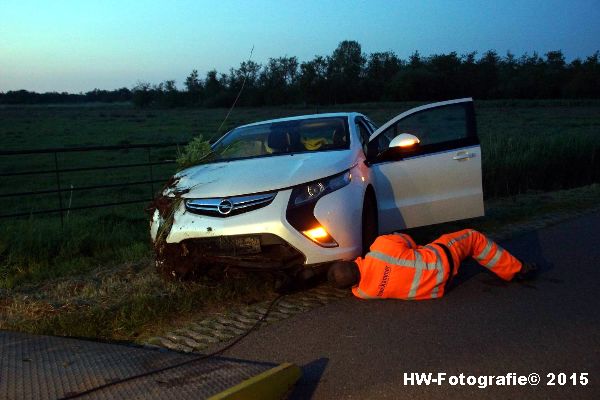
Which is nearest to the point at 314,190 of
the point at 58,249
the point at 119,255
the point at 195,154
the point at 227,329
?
the point at 227,329

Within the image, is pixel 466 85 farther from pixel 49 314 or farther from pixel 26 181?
pixel 49 314

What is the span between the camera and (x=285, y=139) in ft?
23.1

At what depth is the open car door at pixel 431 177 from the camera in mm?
6988

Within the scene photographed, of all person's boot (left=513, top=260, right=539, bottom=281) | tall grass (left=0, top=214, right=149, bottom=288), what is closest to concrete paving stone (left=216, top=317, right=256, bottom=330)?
person's boot (left=513, top=260, right=539, bottom=281)

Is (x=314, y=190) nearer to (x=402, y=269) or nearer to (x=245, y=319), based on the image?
(x=402, y=269)

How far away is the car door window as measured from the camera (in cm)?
727

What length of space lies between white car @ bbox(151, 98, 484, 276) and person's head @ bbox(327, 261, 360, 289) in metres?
0.11

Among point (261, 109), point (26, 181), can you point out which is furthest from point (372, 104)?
point (26, 181)

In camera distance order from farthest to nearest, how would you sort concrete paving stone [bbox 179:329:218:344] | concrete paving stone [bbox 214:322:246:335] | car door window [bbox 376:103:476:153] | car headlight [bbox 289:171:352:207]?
car door window [bbox 376:103:476:153], car headlight [bbox 289:171:352:207], concrete paving stone [bbox 214:322:246:335], concrete paving stone [bbox 179:329:218:344]

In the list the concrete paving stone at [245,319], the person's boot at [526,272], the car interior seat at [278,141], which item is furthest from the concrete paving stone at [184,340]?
the person's boot at [526,272]

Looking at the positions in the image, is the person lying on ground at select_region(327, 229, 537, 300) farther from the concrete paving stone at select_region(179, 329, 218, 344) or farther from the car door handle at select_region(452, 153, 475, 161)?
the car door handle at select_region(452, 153, 475, 161)

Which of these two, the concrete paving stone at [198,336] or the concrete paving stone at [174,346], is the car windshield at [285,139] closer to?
the concrete paving stone at [198,336]

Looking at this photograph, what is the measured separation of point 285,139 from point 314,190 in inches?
61.3

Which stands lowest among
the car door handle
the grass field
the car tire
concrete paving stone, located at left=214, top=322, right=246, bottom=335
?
concrete paving stone, located at left=214, top=322, right=246, bottom=335
